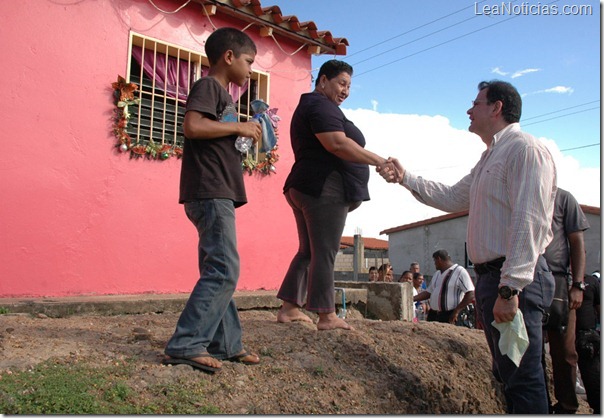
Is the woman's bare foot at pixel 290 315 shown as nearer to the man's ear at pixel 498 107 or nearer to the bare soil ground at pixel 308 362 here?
the bare soil ground at pixel 308 362

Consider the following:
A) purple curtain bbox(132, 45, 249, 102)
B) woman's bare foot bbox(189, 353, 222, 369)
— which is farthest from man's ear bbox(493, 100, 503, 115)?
purple curtain bbox(132, 45, 249, 102)

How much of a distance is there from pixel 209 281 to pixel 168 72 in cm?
446

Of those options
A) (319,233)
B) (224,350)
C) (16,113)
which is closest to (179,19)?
(16,113)

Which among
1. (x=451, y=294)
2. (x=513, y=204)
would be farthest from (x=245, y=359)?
(x=451, y=294)

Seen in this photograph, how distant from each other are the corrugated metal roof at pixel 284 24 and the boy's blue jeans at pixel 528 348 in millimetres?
5315

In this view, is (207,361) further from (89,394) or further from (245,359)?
(89,394)

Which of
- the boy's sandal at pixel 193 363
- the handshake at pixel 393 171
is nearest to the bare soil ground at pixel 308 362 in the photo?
the boy's sandal at pixel 193 363

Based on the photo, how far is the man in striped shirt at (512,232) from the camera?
8.08 ft

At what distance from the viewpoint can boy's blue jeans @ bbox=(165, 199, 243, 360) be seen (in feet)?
8.93

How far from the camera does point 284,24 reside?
7352mm

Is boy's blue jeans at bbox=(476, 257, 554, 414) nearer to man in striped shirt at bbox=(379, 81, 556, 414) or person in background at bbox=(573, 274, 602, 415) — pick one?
man in striped shirt at bbox=(379, 81, 556, 414)

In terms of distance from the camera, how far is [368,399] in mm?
2918

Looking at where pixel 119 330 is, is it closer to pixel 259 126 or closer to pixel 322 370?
pixel 322 370

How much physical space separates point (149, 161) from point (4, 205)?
1567 mm
